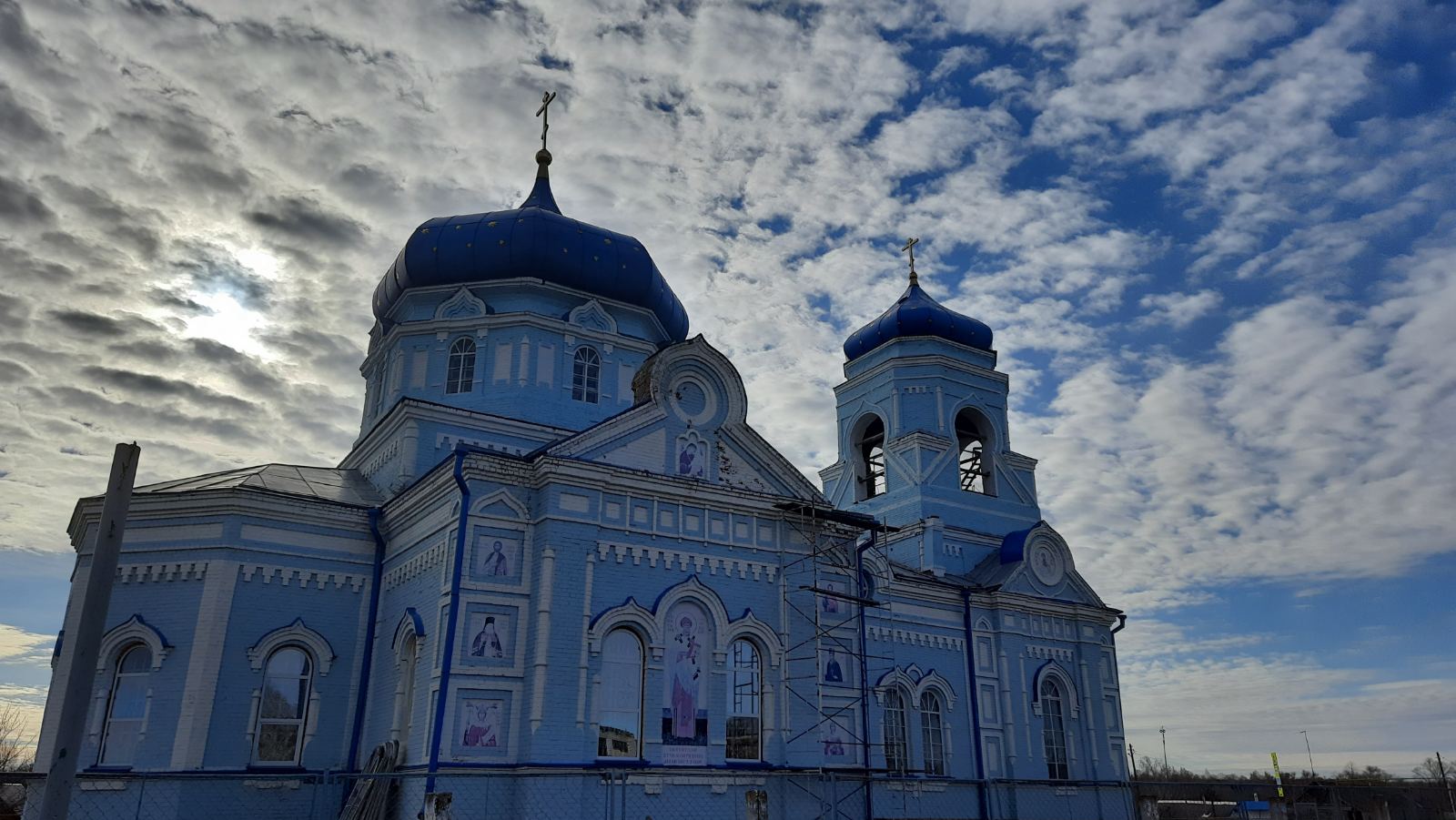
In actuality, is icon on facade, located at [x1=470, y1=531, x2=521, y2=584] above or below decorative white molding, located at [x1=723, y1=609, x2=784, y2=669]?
above

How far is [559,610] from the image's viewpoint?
491 inches

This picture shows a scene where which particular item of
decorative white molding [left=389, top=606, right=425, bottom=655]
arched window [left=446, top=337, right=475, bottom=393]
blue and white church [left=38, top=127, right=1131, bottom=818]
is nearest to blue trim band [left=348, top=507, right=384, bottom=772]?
blue and white church [left=38, top=127, right=1131, bottom=818]

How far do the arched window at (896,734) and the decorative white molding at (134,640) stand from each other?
36.4 ft

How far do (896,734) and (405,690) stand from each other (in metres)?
8.54

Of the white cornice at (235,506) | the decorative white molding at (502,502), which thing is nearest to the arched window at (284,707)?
the white cornice at (235,506)

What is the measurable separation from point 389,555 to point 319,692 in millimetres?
2056

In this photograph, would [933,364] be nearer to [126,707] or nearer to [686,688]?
[686,688]

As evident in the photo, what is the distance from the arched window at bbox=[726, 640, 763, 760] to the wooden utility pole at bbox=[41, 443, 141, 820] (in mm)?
9596

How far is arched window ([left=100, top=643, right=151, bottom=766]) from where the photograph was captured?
1312cm

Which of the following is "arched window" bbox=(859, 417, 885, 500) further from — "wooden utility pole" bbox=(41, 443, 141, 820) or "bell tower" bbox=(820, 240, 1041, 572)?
"wooden utility pole" bbox=(41, 443, 141, 820)

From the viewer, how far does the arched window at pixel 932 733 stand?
701 inches

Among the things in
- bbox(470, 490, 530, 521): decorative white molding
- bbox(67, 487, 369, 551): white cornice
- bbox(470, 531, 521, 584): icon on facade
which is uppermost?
bbox(67, 487, 369, 551): white cornice

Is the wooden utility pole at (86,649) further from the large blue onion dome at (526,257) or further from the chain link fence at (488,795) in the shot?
the large blue onion dome at (526,257)

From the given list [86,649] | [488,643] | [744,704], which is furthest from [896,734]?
[86,649]
